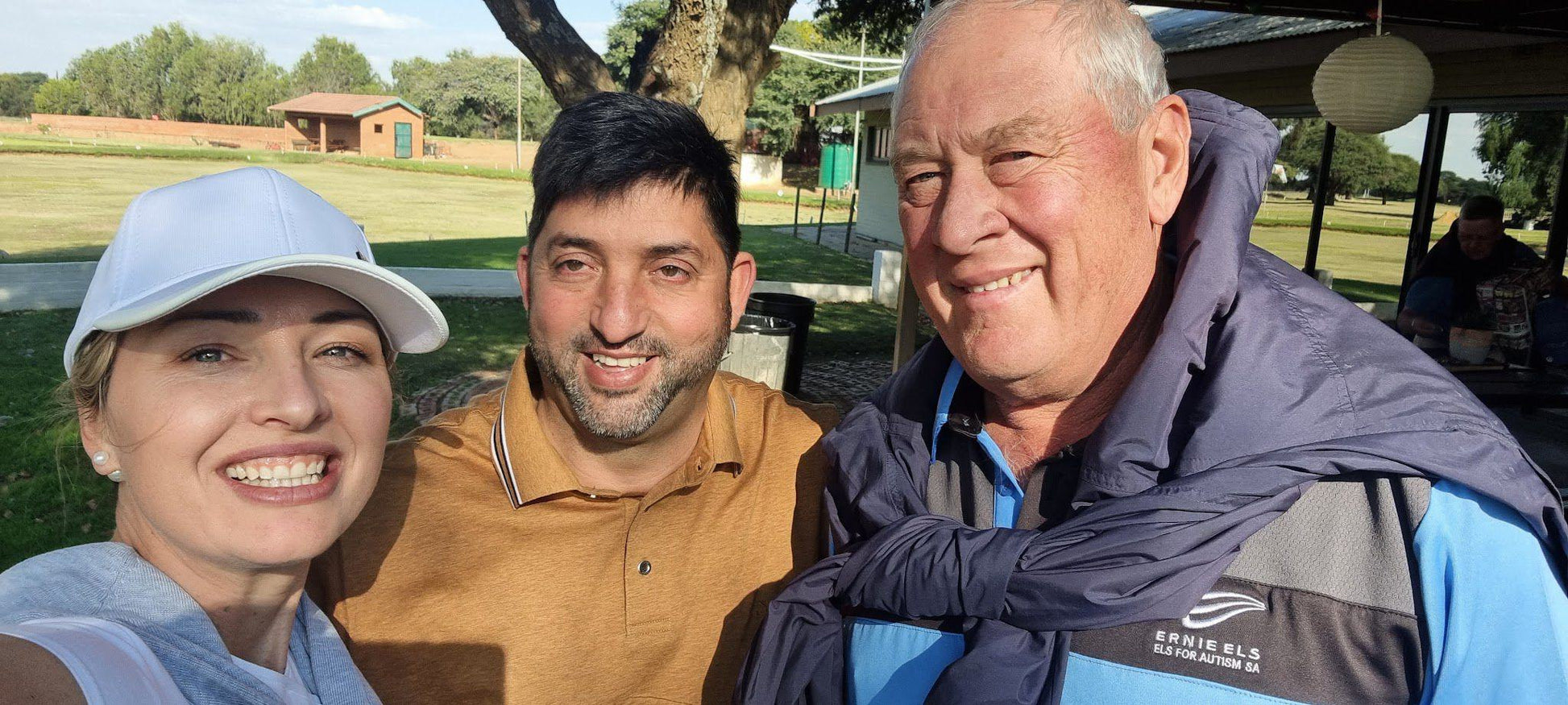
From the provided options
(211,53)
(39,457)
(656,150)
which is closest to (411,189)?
(39,457)

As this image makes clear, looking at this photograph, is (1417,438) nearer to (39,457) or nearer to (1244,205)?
(1244,205)

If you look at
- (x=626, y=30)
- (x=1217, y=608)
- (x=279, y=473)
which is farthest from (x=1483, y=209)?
(x=626, y=30)

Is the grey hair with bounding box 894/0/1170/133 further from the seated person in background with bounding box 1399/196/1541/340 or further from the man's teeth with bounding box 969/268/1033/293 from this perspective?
the seated person in background with bounding box 1399/196/1541/340

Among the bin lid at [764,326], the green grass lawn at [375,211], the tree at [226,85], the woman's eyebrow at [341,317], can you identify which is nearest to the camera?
the woman's eyebrow at [341,317]

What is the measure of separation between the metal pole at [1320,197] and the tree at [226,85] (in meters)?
87.1

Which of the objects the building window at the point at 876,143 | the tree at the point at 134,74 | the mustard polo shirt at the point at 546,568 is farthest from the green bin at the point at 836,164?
the tree at the point at 134,74

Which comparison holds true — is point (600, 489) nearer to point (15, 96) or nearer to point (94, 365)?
point (94, 365)

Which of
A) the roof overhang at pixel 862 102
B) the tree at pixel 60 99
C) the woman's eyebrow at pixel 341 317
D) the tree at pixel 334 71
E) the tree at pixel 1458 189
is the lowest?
the woman's eyebrow at pixel 341 317

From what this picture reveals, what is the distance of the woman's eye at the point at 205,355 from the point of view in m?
1.50

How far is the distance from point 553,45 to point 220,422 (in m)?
5.29

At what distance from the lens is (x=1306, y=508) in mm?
1479

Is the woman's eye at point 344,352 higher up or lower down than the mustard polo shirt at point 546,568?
higher up

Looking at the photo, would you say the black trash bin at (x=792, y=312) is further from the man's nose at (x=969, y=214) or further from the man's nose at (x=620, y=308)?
the man's nose at (x=969, y=214)

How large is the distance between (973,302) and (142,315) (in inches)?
51.1
